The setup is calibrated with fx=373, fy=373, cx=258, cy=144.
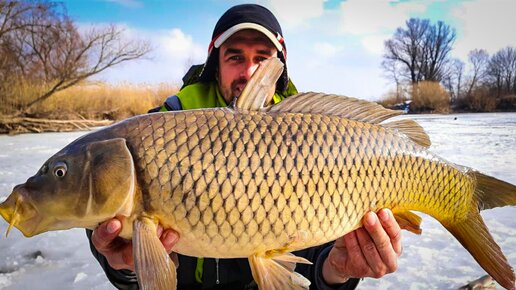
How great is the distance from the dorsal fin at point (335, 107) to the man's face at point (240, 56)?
0.81 m

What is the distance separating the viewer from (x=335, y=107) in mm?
1199

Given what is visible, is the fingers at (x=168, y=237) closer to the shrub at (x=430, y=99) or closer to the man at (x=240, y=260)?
the man at (x=240, y=260)

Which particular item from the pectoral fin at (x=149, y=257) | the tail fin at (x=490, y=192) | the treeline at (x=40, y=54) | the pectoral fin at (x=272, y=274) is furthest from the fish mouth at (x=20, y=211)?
the treeline at (x=40, y=54)

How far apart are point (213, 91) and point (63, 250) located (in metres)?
1.42

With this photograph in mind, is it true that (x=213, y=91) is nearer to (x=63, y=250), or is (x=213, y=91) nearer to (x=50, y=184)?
(x=50, y=184)

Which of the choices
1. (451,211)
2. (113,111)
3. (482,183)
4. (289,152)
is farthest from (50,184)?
(113,111)

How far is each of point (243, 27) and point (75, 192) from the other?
120 cm

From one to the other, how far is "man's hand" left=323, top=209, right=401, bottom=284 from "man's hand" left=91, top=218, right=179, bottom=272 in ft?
1.90

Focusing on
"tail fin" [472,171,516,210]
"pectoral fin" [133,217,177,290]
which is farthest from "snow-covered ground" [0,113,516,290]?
"pectoral fin" [133,217,177,290]

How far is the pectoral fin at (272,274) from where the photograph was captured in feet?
3.48

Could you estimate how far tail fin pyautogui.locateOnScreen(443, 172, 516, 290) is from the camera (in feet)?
3.95

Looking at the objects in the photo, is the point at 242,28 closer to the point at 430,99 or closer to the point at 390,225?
the point at 390,225

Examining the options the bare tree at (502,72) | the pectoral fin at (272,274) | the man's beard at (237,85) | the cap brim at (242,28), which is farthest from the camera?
the bare tree at (502,72)

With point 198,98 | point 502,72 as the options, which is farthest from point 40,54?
point 502,72
